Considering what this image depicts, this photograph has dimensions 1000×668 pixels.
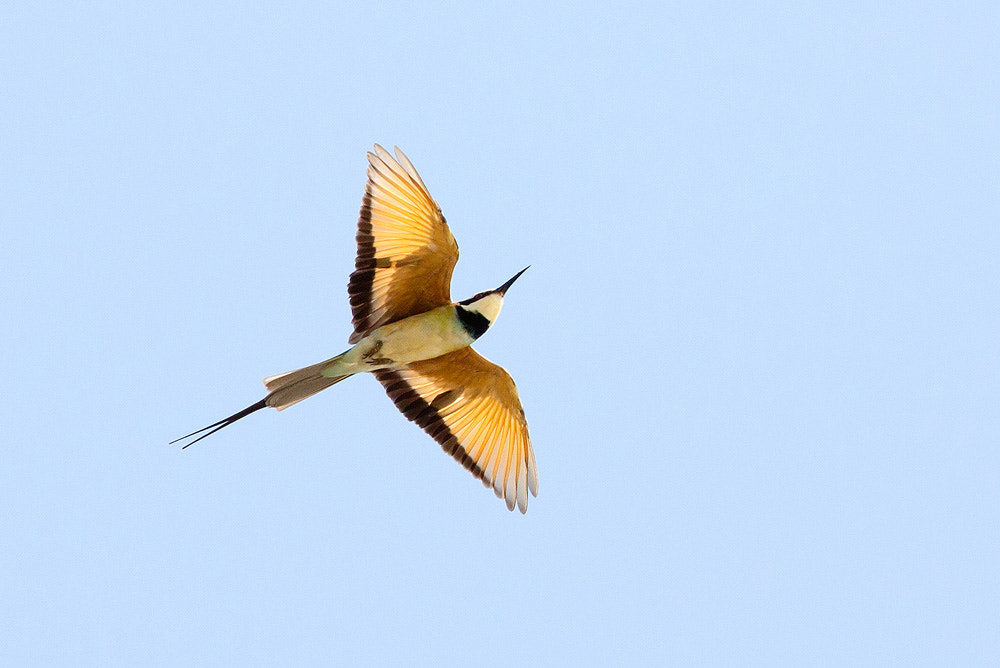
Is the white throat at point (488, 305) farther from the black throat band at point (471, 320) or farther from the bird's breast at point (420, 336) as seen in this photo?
the bird's breast at point (420, 336)

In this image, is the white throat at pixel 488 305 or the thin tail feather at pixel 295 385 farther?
the white throat at pixel 488 305

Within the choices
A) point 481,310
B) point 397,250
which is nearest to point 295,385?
point 397,250

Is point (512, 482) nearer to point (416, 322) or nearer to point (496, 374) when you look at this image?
point (496, 374)

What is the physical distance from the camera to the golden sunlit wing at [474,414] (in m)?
7.50

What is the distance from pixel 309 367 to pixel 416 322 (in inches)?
26.3

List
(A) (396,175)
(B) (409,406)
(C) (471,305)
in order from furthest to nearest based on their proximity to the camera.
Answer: (B) (409,406)
(C) (471,305)
(A) (396,175)

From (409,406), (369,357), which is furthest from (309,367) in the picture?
(409,406)

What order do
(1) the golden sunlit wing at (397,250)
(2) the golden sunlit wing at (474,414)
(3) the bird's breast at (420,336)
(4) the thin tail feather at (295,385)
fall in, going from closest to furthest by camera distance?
(1) the golden sunlit wing at (397,250)
(4) the thin tail feather at (295,385)
(3) the bird's breast at (420,336)
(2) the golden sunlit wing at (474,414)

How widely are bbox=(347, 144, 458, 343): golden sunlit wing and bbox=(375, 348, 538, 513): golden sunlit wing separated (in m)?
0.53

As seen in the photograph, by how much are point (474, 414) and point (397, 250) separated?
4.47ft

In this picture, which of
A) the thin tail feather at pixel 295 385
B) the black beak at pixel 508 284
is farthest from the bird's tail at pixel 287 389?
the black beak at pixel 508 284

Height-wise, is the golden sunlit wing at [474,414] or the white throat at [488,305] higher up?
the white throat at [488,305]

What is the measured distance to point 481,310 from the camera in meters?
7.06

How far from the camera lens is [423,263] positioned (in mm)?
6875
